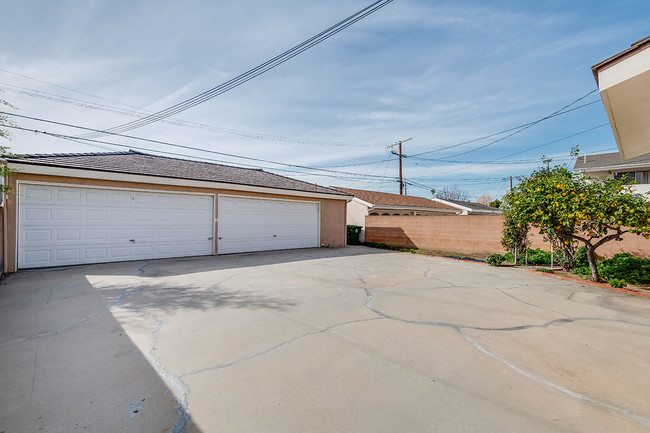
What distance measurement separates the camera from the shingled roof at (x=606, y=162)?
15.4 metres

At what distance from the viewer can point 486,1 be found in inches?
264

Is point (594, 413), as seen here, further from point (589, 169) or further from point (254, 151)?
point (589, 169)

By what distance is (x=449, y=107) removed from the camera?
43.5 feet

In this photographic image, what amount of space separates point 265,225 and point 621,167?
776 inches

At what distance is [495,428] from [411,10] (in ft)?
26.8

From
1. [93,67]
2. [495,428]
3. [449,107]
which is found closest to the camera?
A: [495,428]

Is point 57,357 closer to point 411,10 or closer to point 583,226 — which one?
point 411,10

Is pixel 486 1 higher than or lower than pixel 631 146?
higher

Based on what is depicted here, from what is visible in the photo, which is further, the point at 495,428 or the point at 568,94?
the point at 568,94

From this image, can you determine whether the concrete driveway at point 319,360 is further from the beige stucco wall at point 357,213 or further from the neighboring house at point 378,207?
the beige stucco wall at point 357,213

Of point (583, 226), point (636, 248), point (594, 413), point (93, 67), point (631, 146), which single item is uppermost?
point (93, 67)

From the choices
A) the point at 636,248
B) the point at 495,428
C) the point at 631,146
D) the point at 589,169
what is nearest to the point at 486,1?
the point at 631,146

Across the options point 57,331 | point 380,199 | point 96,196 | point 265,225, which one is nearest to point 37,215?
point 96,196

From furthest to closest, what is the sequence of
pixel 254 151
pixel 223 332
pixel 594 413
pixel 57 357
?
pixel 254 151 → pixel 223 332 → pixel 57 357 → pixel 594 413
